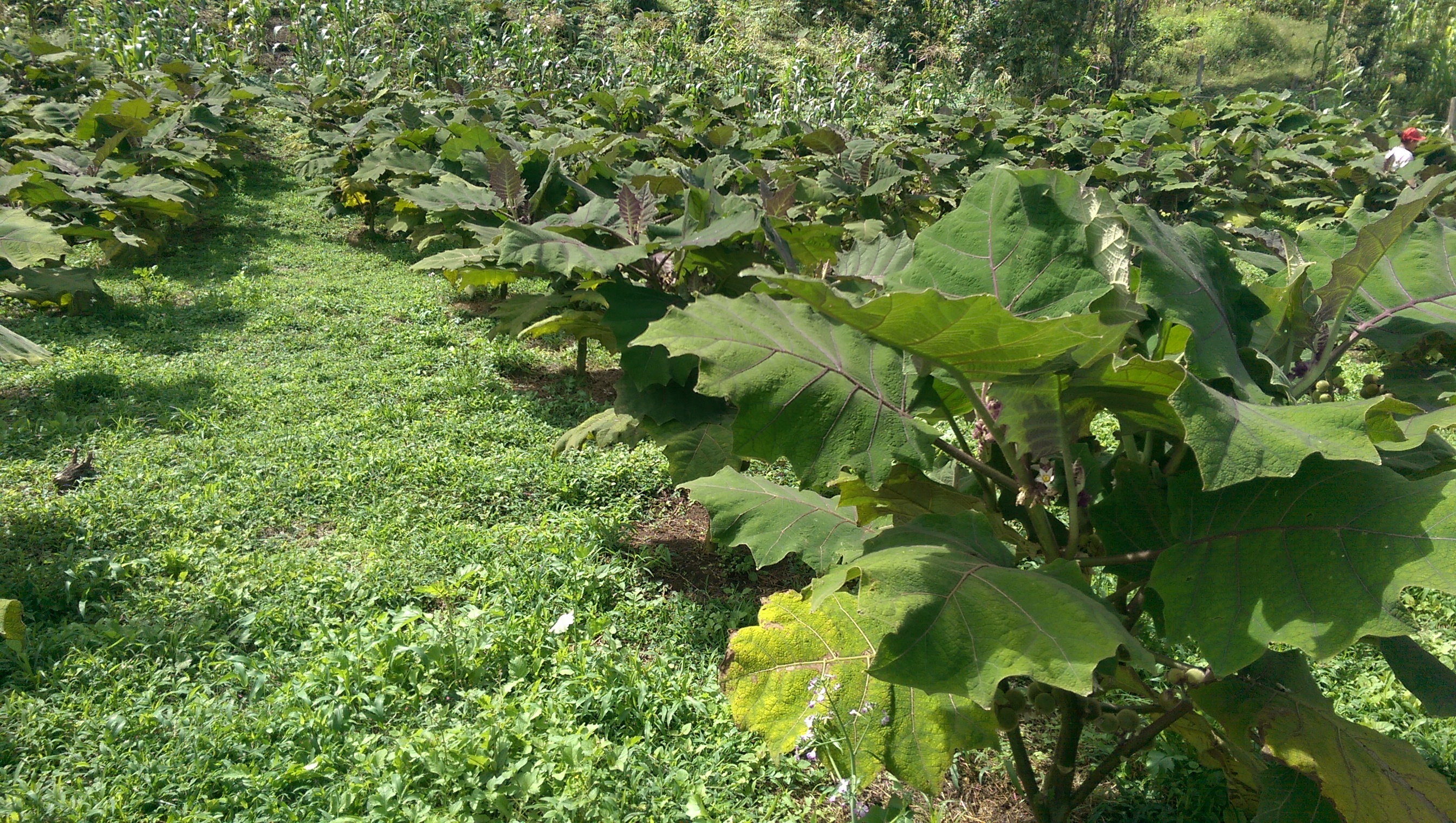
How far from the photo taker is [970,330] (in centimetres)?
120

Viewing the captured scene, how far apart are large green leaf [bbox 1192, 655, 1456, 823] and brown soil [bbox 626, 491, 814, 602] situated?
5.55 feet

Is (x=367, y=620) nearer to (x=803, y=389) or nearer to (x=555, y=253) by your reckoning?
(x=555, y=253)

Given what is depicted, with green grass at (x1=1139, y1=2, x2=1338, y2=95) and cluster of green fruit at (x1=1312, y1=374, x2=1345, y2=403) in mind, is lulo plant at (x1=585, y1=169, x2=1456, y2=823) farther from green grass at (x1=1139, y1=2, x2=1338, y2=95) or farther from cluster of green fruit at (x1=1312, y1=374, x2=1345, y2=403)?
green grass at (x1=1139, y1=2, x2=1338, y2=95)

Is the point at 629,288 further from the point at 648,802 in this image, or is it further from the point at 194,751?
the point at 194,751

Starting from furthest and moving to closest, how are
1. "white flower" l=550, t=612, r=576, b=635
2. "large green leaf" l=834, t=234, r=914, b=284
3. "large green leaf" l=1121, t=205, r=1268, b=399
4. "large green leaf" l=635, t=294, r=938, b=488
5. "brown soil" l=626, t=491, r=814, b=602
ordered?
1. "brown soil" l=626, t=491, r=814, b=602
2. "white flower" l=550, t=612, r=576, b=635
3. "large green leaf" l=834, t=234, r=914, b=284
4. "large green leaf" l=635, t=294, r=938, b=488
5. "large green leaf" l=1121, t=205, r=1268, b=399

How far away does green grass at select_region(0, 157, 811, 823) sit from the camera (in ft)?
6.95

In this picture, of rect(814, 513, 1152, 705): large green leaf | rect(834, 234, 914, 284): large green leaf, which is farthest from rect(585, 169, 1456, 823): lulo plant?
rect(834, 234, 914, 284): large green leaf

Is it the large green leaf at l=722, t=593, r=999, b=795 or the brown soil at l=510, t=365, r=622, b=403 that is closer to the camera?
the large green leaf at l=722, t=593, r=999, b=795

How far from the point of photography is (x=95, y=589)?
9.43 ft

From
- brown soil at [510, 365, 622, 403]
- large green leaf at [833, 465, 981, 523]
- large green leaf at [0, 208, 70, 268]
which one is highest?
large green leaf at [833, 465, 981, 523]

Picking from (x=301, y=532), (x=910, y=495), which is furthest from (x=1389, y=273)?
(x=301, y=532)

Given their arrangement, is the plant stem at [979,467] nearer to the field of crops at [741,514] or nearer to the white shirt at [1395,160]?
the field of crops at [741,514]

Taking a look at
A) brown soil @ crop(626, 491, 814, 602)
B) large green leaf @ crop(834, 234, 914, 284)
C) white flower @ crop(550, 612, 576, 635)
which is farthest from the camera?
brown soil @ crop(626, 491, 814, 602)

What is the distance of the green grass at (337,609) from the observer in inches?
83.4
